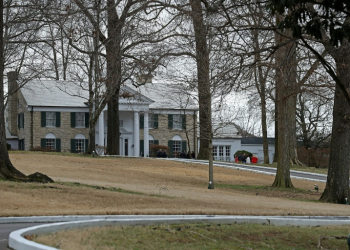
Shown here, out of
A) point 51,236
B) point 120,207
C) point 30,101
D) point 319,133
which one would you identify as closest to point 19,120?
point 30,101

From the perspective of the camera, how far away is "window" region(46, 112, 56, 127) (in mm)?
58656

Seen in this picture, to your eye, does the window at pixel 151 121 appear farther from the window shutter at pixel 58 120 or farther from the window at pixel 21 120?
the window at pixel 21 120

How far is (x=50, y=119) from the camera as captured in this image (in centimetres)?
5875

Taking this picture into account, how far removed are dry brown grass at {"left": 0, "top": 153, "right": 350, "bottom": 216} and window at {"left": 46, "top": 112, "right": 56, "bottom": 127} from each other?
78.8 ft

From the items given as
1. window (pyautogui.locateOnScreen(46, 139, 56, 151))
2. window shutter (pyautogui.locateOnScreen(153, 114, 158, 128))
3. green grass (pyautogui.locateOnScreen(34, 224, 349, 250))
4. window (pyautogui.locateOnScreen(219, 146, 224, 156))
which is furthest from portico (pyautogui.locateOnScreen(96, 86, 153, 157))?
green grass (pyautogui.locateOnScreen(34, 224, 349, 250))

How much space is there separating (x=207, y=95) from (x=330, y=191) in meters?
6.10

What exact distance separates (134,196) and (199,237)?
9.09m

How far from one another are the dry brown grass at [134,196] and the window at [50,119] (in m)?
24.0

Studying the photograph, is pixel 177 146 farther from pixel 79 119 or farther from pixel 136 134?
pixel 79 119

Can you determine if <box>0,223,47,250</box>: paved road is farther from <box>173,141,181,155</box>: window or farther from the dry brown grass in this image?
<box>173,141,181,155</box>: window

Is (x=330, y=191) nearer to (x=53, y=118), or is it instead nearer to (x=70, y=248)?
(x=70, y=248)

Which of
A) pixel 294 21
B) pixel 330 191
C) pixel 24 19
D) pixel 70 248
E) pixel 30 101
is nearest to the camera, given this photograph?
pixel 70 248

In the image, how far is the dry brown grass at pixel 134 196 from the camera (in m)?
16.1

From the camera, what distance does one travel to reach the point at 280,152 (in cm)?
2920
